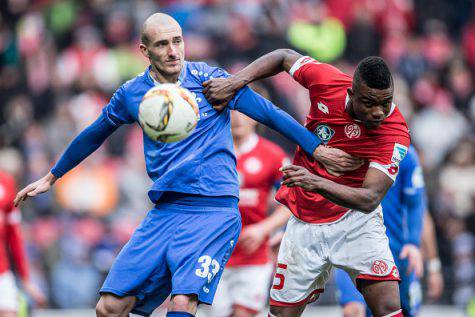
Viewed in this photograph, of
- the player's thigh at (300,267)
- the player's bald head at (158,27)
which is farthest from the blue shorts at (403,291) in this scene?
the player's bald head at (158,27)

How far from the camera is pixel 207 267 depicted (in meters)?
6.54

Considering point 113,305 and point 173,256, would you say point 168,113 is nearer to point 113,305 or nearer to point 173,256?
point 173,256

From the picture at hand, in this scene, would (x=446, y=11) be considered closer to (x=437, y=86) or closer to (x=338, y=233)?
(x=437, y=86)

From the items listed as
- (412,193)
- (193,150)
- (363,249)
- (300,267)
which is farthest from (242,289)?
(193,150)

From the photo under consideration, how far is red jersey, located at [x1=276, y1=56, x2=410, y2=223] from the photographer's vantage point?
686cm

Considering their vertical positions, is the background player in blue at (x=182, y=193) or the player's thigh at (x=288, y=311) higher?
the background player in blue at (x=182, y=193)

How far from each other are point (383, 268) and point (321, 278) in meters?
0.54

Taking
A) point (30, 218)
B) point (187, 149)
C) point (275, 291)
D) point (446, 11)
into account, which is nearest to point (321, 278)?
point (275, 291)

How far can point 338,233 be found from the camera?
7102 mm

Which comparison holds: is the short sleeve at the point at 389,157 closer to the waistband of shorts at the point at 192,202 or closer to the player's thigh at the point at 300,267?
the player's thigh at the point at 300,267

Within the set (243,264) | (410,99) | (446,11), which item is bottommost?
(243,264)

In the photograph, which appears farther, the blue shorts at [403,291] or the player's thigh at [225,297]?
the player's thigh at [225,297]

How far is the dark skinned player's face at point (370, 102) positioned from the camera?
258 inches

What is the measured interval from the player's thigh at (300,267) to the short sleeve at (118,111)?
148 cm
